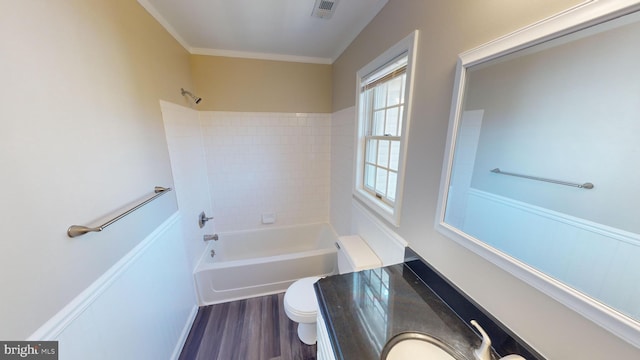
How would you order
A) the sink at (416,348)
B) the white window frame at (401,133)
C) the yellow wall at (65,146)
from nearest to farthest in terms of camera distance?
the yellow wall at (65,146) → the sink at (416,348) → the white window frame at (401,133)

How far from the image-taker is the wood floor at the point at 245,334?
62.6 inches

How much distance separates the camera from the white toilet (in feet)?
4.87

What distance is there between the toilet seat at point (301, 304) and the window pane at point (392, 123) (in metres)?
1.34

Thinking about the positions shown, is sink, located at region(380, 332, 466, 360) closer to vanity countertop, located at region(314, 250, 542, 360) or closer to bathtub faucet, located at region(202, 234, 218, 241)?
vanity countertop, located at region(314, 250, 542, 360)

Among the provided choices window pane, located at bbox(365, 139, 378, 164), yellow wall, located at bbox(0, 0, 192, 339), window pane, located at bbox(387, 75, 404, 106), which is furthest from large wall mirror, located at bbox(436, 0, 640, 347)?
yellow wall, located at bbox(0, 0, 192, 339)

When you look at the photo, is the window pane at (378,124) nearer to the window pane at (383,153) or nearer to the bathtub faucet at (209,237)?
the window pane at (383,153)

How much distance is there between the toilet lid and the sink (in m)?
0.83

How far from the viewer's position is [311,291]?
1.66 meters

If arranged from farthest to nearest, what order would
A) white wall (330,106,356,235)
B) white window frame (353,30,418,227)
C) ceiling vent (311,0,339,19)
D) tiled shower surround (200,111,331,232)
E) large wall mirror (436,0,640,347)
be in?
tiled shower surround (200,111,331,232) → white wall (330,106,356,235) → ceiling vent (311,0,339,19) → white window frame (353,30,418,227) → large wall mirror (436,0,640,347)

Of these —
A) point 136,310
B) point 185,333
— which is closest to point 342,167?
point 136,310

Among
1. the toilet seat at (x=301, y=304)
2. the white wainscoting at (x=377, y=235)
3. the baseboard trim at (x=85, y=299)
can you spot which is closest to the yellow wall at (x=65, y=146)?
the baseboard trim at (x=85, y=299)

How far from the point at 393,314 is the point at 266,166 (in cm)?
219

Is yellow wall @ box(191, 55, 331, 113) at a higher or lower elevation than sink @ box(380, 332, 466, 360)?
higher

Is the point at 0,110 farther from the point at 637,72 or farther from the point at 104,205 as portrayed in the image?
the point at 637,72
